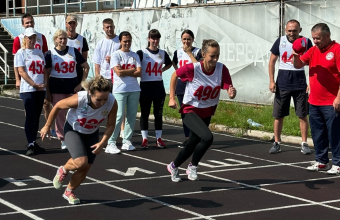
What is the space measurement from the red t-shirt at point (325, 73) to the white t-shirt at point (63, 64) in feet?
13.7

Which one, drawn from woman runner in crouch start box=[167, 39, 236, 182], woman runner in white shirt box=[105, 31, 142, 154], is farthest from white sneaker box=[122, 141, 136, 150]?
woman runner in crouch start box=[167, 39, 236, 182]

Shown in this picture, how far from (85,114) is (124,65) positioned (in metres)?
3.83

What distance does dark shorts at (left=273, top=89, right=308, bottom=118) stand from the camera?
11477 mm

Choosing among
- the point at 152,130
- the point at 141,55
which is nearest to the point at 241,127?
the point at 152,130

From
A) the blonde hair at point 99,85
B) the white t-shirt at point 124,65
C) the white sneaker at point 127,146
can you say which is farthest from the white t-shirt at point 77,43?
the blonde hair at point 99,85

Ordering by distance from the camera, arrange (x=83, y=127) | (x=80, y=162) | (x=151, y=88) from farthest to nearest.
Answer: (x=151, y=88), (x=83, y=127), (x=80, y=162)

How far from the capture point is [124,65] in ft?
37.9

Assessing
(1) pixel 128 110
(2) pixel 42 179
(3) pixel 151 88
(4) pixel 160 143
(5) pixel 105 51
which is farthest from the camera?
(5) pixel 105 51

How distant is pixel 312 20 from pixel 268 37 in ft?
4.63

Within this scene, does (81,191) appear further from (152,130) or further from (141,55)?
(152,130)

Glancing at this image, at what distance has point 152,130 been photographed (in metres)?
14.7

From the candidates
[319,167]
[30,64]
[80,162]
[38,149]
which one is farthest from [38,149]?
[319,167]

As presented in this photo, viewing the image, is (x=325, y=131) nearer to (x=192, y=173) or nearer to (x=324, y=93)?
(x=324, y=93)

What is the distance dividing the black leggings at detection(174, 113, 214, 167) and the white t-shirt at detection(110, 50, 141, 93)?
273 cm
